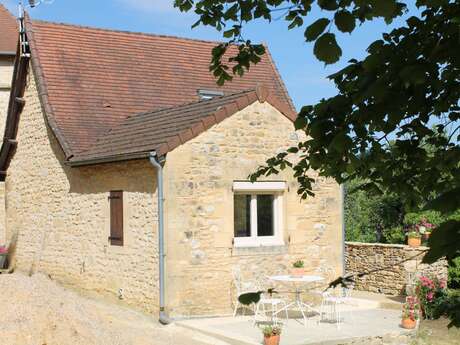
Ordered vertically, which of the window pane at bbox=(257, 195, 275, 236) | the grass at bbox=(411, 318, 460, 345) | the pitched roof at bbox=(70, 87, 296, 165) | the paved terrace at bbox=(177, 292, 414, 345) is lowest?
the grass at bbox=(411, 318, 460, 345)

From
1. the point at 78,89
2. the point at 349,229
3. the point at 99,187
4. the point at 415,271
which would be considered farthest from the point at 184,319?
the point at 349,229

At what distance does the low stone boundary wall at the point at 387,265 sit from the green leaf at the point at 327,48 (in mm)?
12561

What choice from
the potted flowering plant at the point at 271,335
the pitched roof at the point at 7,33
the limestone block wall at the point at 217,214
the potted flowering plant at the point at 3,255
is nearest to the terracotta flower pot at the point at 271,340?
the potted flowering plant at the point at 271,335

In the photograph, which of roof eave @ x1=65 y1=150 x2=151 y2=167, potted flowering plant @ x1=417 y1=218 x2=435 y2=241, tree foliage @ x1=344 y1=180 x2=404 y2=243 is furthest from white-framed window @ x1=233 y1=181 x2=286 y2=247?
tree foliage @ x1=344 y1=180 x2=404 y2=243

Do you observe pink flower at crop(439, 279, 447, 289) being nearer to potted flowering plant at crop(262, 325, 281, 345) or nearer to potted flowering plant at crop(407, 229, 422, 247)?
potted flowering plant at crop(407, 229, 422, 247)

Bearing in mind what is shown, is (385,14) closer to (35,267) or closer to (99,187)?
(99,187)

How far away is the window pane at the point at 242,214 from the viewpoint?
1326cm

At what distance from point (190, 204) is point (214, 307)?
1.86 meters

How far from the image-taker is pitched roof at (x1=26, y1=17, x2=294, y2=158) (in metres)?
16.3

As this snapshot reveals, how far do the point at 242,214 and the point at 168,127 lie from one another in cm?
213

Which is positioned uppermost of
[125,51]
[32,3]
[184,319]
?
[32,3]

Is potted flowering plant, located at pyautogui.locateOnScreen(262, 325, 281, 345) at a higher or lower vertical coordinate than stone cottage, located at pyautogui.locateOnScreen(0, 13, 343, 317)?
lower

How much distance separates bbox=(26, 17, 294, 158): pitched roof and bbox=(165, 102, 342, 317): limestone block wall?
12.0ft

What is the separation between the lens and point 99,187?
1462cm
